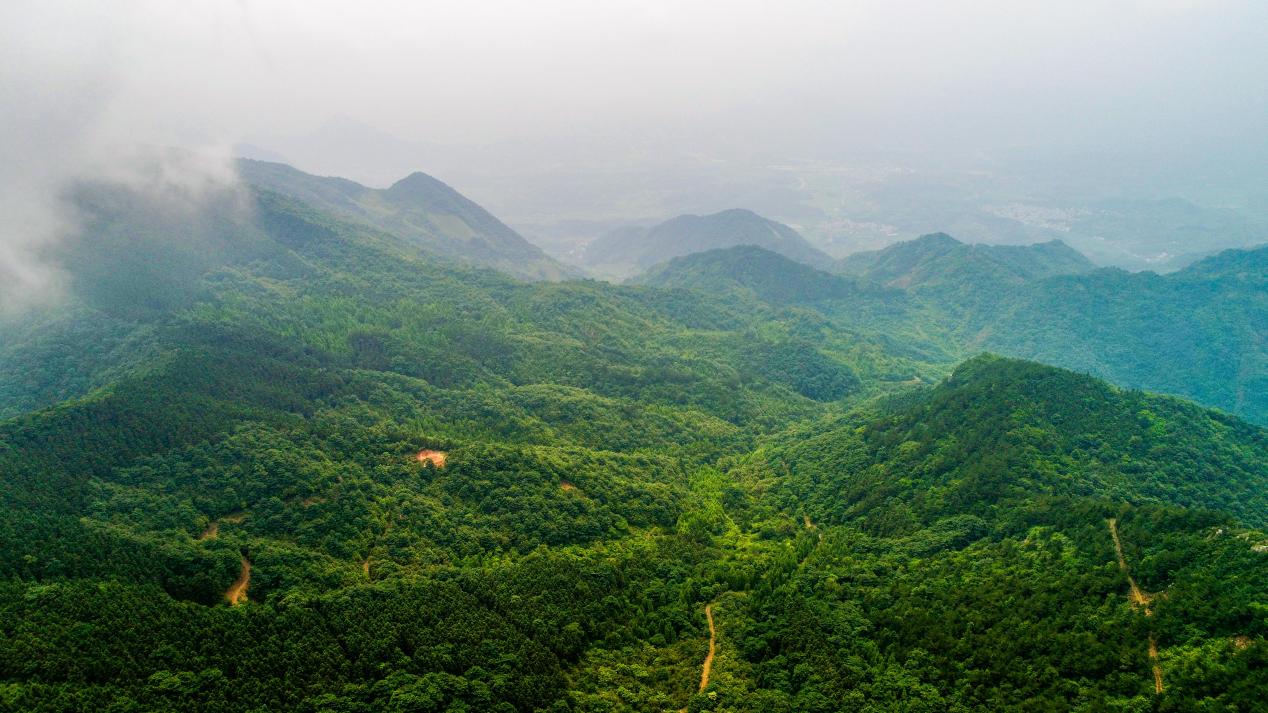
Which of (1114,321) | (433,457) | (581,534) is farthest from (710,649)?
(1114,321)

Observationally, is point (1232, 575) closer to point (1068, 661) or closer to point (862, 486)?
point (1068, 661)

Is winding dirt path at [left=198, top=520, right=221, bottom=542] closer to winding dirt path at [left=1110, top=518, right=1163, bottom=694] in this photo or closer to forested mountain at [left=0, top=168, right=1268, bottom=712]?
forested mountain at [left=0, top=168, right=1268, bottom=712]

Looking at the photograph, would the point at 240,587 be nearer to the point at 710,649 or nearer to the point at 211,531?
the point at 211,531

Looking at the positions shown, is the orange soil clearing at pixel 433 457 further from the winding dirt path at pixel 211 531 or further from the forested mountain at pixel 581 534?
the winding dirt path at pixel 211 531

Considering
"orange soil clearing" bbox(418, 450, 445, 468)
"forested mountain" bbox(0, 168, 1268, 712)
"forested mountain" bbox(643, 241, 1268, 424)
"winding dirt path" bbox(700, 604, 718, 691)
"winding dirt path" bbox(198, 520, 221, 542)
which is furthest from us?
"forested mountain" bbox(643, 241, 1268, 424)

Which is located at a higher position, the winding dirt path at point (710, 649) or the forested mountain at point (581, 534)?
the forested mountain at point (581, 534)

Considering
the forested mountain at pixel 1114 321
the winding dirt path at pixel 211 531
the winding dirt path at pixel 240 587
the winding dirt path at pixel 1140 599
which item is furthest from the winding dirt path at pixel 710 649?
the forested mountain at pixel 1114 321

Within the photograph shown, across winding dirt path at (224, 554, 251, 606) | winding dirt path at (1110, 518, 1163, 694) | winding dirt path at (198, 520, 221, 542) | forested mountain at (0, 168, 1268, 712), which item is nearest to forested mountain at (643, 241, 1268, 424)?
forested mountain at (0, 168, 1268, 712)
